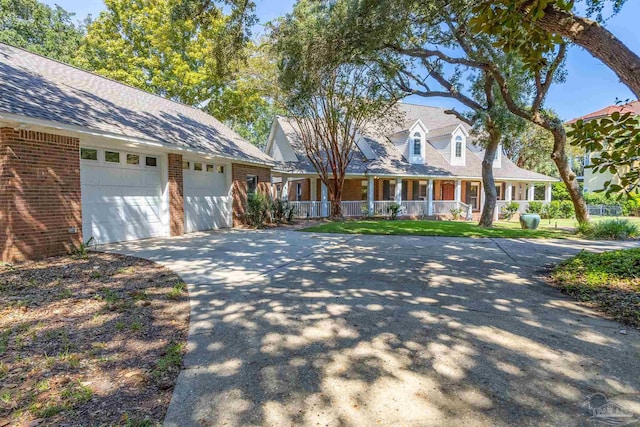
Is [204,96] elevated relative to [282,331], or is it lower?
elevated

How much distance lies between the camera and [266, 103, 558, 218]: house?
20406 millimetres

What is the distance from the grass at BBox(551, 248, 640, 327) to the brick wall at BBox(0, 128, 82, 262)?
9784 mm

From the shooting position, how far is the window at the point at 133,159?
9.70 m

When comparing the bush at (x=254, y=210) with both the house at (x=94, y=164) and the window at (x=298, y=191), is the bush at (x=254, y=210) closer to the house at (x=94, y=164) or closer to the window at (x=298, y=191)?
Result: the house at (x=94, y=164)

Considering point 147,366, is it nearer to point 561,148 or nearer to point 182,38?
point 561,148

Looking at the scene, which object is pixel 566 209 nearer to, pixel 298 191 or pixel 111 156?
pixel 298 191

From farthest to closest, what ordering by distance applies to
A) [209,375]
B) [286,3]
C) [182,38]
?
1. [182,38]
2. [286,3]
3. [209,375]

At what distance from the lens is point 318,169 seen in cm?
1842

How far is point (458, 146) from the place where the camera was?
2384 cm

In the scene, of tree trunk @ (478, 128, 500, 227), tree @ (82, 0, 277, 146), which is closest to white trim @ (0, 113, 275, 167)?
tree @ (82, 0, 277, 146)

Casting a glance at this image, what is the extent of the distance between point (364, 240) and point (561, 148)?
856cm

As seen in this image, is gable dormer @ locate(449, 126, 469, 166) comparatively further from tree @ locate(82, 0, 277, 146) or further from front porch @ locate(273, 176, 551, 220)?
tree @ locate(82, 0, 277, 146)

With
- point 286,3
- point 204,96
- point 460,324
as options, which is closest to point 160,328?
point 460,324

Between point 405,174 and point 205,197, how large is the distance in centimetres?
1241
